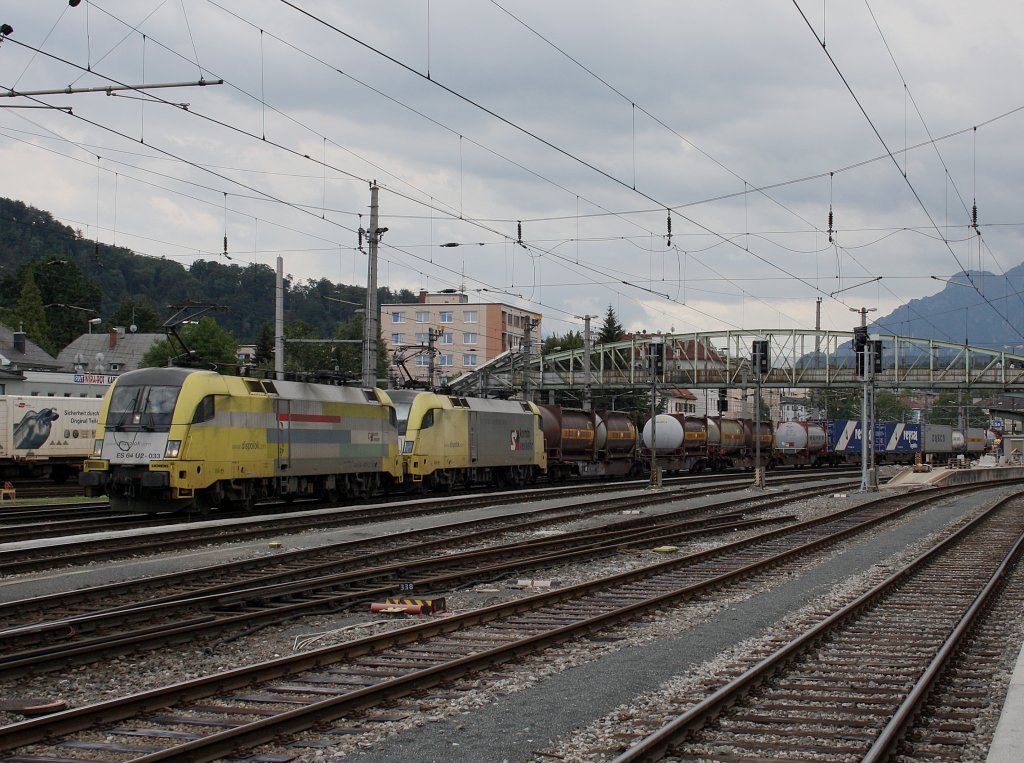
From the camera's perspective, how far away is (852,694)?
905 cm

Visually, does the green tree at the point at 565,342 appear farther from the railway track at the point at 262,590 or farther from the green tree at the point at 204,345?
the railway track at the point at 262,590

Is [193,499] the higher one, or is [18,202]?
[18,202]

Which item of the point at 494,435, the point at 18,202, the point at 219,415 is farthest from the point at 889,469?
the point at 18,202

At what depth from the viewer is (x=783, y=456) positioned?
69.6 meters

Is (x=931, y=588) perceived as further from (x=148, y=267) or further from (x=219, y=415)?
(x=148, y=267)

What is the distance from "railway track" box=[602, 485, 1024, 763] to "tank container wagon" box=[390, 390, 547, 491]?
20148mm

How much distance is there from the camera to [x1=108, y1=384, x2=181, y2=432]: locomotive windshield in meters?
22.9

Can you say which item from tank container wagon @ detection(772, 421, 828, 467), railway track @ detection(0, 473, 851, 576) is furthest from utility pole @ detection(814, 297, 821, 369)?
railway track @ detection(0, 473, 851, 576)

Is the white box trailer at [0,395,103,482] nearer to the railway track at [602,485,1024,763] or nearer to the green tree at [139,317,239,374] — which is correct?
the railway track at [602,485,1024,763]

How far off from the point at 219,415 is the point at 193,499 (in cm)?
191

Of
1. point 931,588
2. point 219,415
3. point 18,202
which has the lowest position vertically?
point 931,588

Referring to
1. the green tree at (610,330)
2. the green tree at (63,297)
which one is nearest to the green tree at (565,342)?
the green tree at (610,330)

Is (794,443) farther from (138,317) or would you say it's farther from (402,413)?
(138,317)

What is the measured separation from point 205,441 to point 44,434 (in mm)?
22054
